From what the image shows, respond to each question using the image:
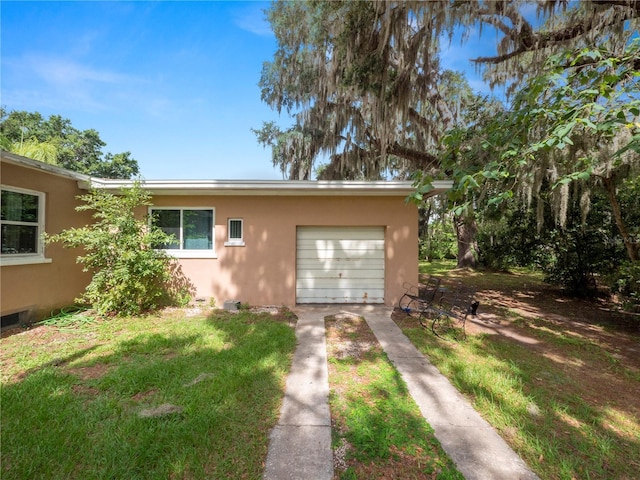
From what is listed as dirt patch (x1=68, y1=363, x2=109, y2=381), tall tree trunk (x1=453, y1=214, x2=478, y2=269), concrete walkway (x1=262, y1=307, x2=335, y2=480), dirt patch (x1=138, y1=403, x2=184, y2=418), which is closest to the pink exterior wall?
concrete walkway (x1=262, y1=307, x2=335, y2=480)

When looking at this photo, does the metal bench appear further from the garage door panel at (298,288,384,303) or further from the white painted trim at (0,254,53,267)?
the white painted trim at (0,254,53,267)

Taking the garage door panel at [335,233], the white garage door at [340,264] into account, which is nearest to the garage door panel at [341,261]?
the white garage door at [340,264]

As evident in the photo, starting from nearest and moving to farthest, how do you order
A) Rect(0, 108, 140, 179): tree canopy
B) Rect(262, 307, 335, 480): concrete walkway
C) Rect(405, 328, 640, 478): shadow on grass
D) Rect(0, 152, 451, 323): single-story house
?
Rect(262, 307, 335, 480): concrete walkway
Rect(405, 328, 640, 478): shadow on grass
Rect(0, 152, 451, 323): single-story house
Rect(0, 108, 140, 179): tree canopy

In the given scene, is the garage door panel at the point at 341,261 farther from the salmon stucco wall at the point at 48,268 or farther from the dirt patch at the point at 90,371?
the salmon stucco wall at the point at 48,268

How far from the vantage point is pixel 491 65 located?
7066mm

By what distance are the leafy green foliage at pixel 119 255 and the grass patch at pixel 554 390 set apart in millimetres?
5161

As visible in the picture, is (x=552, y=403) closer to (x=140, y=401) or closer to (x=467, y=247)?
(x=140, y=401)

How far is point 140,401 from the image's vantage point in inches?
103

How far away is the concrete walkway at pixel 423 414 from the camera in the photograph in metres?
1.86

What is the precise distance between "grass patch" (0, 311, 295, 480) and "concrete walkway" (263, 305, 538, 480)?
0.56 ft

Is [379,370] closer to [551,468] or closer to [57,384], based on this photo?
[551,468]

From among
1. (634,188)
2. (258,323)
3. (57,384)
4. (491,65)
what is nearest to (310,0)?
(491,65)

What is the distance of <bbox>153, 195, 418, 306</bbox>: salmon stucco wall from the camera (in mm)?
6102

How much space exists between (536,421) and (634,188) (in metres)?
5.75
